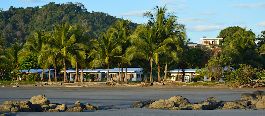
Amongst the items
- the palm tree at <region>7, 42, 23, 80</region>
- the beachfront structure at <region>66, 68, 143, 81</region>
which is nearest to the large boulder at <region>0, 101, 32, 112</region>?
the palm tree at <region>7, 42, 23, 80</region>

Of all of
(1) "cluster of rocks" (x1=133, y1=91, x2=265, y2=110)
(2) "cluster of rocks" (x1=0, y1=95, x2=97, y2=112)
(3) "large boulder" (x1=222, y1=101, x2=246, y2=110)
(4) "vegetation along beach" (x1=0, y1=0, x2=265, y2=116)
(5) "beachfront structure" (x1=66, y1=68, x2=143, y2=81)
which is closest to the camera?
(2) "cluster of rocks" (x1=0, y1=95, x2=97, y2=112)

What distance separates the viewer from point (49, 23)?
192m

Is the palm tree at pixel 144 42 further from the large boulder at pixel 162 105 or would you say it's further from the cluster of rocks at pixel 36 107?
the cluster of rocks at pixel 36 107

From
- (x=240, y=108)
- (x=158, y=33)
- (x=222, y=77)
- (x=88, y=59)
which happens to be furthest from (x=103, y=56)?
(x=240, y=108)

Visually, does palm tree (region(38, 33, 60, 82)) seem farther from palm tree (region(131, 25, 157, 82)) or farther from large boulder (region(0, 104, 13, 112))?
large boulder (region(0, 104, 13, 112))

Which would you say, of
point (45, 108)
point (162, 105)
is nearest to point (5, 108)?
point (45, 108)

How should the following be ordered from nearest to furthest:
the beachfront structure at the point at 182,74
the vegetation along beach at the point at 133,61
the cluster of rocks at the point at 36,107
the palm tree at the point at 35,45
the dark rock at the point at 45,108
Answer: the cluster of rocks at the point at 36,107 → the dark rock at the point at 45,108 → the vegetation along beach at the point at 133,61 → the palm tree at the point at 35,45 → the beachfront structure at the point at 182,74

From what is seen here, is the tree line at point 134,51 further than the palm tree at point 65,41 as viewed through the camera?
No

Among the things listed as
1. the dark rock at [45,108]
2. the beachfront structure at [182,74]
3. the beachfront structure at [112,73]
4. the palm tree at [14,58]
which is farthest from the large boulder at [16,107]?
the beachfront structure at [112,73]

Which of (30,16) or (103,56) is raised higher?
(30,16)

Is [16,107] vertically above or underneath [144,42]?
underneath

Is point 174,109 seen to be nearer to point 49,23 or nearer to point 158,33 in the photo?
point 158,33

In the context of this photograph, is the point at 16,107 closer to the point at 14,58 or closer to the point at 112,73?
the point at 14,58

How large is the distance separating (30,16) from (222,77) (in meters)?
151
